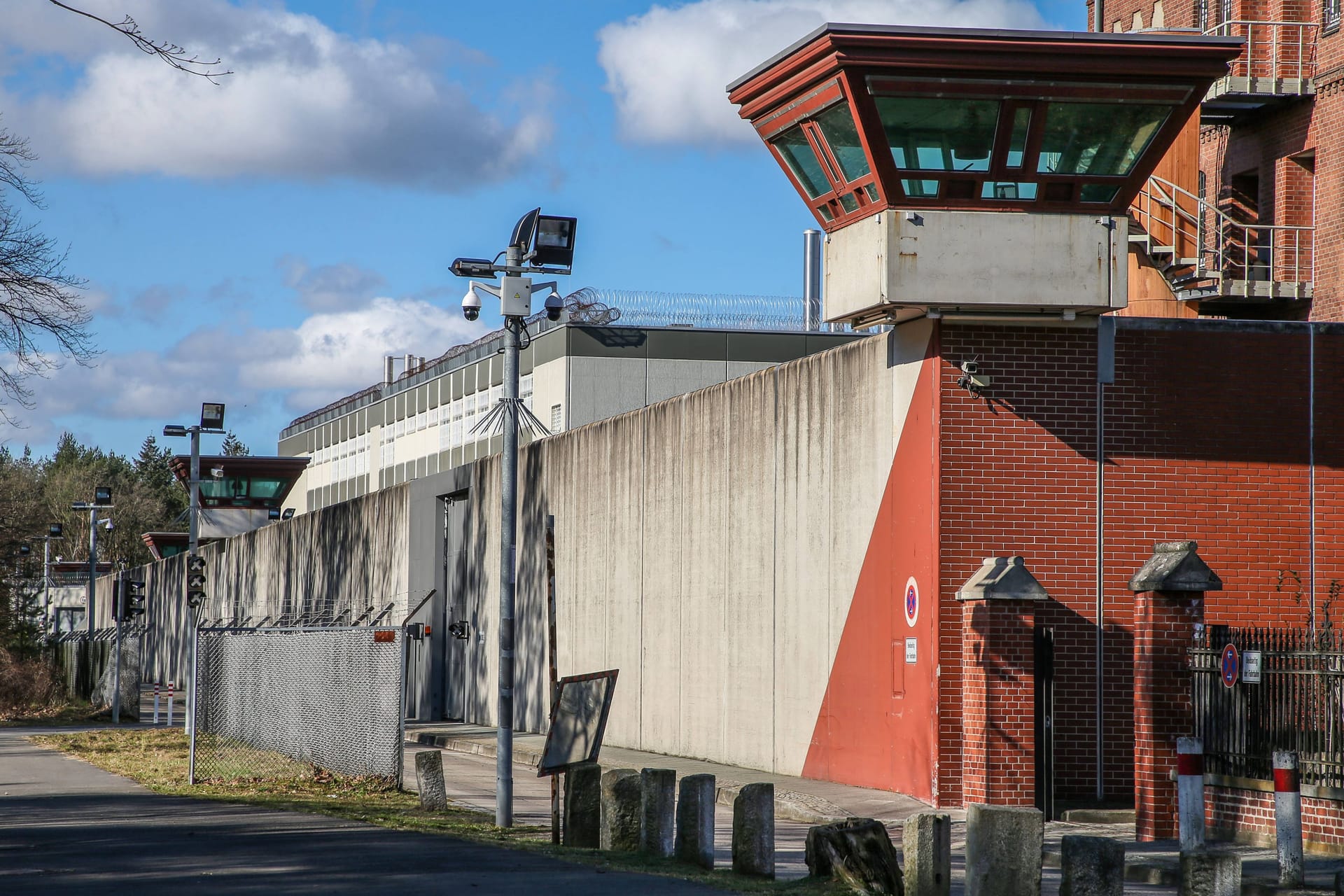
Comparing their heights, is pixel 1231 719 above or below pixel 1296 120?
below

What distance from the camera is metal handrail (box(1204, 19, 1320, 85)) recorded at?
26.9m

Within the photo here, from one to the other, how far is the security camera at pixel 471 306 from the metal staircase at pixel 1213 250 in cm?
938

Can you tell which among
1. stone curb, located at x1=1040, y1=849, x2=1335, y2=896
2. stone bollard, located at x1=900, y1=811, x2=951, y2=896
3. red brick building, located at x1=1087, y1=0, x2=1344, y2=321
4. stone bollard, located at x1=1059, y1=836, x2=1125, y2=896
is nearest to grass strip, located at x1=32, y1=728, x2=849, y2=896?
stone bollard, located at x1=900, y1=811, x2=951, y2=896

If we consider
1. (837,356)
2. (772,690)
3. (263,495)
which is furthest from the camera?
(263,495)

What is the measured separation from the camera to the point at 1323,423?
18031mm

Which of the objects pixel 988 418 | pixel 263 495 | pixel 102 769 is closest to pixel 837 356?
pixel 988 418

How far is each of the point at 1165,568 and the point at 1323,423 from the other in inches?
149

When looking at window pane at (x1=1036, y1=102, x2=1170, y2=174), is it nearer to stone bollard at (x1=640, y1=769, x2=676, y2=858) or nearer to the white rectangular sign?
the white rectangular sign

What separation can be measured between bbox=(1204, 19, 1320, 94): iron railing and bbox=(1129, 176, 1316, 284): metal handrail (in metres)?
2.20

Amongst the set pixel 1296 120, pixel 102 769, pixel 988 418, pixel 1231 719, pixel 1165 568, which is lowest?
pixel 102 769

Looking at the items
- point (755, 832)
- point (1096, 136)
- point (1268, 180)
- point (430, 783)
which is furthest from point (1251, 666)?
point (1268, 180)

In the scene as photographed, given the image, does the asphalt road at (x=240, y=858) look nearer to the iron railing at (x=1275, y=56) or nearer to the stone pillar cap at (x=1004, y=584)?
the stone pillar cap at (x=1004, y=584)

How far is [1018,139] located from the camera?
17.2 m

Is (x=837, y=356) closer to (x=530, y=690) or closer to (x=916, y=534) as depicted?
(x=916, y=534)
